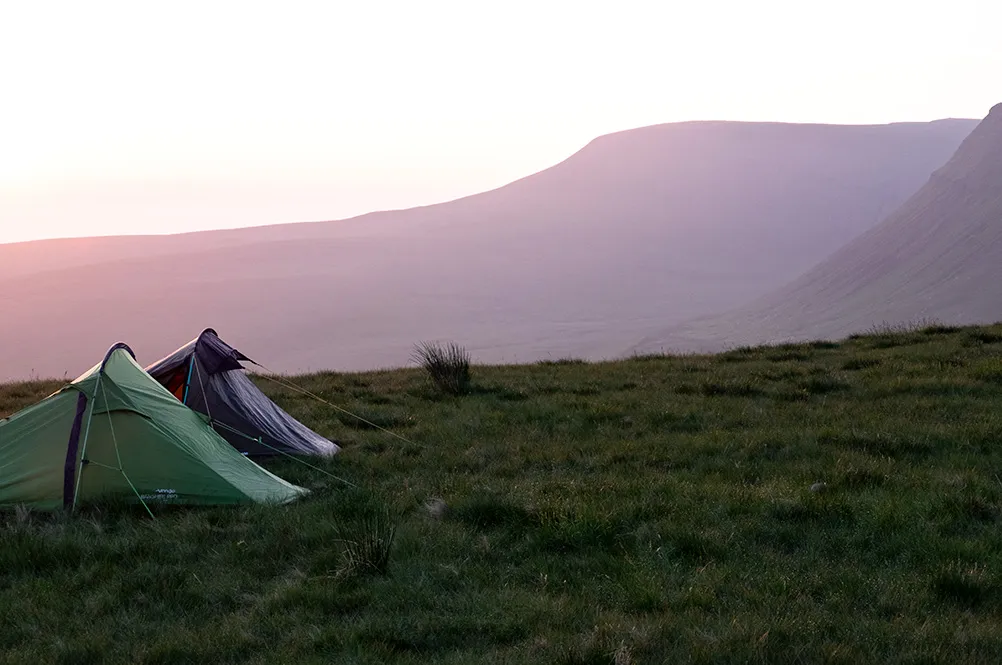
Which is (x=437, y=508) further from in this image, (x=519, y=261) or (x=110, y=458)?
(x=519, y=261)

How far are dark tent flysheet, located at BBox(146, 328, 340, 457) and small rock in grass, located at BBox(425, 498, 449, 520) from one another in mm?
2683

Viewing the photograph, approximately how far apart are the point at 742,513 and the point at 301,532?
3585 mm

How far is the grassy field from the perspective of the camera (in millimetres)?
4910

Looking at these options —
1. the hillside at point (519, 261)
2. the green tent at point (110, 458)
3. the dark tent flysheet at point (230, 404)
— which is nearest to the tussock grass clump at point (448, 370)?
the dark tent flysheet at point (230, 404)

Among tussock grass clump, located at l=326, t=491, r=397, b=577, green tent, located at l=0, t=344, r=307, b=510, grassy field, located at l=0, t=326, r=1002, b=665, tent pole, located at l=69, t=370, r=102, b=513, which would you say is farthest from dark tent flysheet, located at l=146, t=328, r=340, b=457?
tussock grass clump, located at l=326, t=491, r=397, b=577

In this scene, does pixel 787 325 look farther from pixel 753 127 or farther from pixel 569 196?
pixel 753 127

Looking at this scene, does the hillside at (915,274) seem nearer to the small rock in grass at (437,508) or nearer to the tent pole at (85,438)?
the small rock in grass at (437,508)

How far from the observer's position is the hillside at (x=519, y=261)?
319 feet

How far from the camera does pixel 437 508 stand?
7.39 meters

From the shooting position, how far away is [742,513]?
7078mm

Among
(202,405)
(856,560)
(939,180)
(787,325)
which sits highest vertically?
(939,180)

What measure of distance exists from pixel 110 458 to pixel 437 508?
3192mm

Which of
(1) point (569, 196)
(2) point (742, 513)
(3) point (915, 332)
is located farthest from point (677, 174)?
(2) point (742, 513)

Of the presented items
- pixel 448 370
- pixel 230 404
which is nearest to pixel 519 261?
pixel 448 370
